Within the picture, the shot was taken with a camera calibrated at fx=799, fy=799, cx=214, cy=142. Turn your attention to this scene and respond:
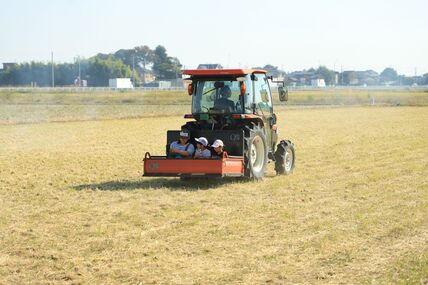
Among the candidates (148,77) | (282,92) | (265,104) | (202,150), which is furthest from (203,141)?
(148,77)

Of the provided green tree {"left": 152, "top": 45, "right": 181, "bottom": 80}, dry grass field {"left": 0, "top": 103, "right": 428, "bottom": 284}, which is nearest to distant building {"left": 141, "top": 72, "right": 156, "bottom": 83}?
green tree {"left": 152, "top": 45, "right": 181, "bottom": 80}

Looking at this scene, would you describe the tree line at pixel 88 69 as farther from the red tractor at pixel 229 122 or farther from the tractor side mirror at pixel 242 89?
the tractor side mirror at pixel 242 89

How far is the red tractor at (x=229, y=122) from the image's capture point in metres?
15.4

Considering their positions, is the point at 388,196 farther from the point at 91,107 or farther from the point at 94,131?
the point at 91,107

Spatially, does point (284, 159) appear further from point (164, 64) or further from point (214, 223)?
point (164, 64)

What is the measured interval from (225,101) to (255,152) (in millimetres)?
1260

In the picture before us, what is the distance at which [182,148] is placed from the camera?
15812 mm

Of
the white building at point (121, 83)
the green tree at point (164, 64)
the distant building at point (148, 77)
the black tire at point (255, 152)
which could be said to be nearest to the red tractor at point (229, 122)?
the black tire at point (255, 152)

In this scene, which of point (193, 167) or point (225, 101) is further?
point (225, 101)

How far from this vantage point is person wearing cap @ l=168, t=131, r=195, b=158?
15.8 m

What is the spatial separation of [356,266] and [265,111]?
28.1 feet

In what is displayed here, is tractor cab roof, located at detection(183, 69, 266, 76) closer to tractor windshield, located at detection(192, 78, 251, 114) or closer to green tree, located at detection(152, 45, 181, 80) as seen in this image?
tractor windshield, located at detection(192, 78, 251, 114)

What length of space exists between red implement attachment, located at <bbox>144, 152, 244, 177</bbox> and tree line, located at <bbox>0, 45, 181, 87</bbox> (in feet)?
66.9

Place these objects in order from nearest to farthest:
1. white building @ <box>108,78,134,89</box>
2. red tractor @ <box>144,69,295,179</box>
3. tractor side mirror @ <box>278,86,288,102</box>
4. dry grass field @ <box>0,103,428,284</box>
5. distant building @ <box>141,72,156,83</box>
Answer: dry grass field @ <box>0,103,428,284</box> < red tractor @ <box>144,69,295,179</box> < tractor side mirror @ <box>278,86,288,102</box> < white building @ <box>108,78,134,89</box> < distant building @ <box>141,72,156,83</box>
